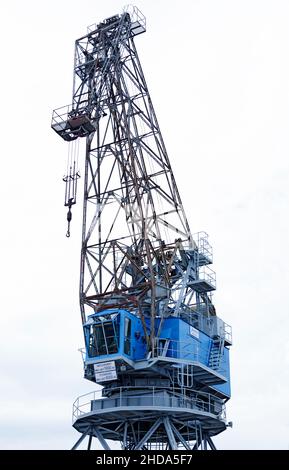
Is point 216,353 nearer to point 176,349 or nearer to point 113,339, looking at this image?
point 176,349

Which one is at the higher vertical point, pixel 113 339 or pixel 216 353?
pixel 216 353

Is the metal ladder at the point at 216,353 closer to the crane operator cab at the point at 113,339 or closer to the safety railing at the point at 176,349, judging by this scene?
the safety railing at the point at 176,349

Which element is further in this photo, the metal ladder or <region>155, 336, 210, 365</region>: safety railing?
the metal ladder

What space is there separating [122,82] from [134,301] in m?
22.1

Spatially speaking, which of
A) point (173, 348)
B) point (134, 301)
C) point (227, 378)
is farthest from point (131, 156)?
point (227, 378)

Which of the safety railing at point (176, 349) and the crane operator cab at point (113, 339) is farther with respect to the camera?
the safety railing at point (176, 349)

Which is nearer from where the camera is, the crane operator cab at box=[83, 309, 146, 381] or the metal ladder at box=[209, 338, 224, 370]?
the crane operator cab at box=[83, 309, 146, 381]

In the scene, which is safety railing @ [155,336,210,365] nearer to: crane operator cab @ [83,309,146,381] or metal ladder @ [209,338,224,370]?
crane operator cab @ [83,309,146,381]

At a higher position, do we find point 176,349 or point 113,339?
point 113,339

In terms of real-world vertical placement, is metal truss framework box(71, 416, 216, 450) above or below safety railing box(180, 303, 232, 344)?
below

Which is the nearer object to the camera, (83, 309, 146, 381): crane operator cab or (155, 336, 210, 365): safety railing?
(83, 309, 146, 381): crane operator cab

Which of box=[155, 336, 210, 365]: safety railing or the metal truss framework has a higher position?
box=[155, 336, 210, 365]: safety railing

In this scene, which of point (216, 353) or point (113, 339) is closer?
point (113, 339)

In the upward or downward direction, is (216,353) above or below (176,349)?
above
